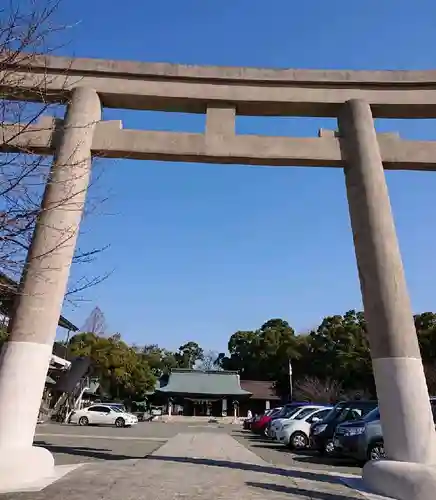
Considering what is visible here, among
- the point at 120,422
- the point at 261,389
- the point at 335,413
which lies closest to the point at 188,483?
the point at 335,413

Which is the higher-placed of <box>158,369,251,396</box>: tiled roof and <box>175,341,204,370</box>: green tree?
<box>175,341,204,370</box>: green tree

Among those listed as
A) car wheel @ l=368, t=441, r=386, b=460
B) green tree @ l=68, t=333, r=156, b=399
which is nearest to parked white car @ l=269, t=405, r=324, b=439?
car wheel @ l=368, t=441, r=386, b=460

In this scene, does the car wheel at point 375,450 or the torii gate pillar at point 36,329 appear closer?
the torii gate pillar at point 36,329

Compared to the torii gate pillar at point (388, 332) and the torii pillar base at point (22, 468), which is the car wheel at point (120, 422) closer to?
the torii pillar base at point (22, 468)

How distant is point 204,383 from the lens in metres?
54.3

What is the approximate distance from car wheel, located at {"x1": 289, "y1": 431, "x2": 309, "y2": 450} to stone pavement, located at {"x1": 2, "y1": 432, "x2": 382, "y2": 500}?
762 centimetres

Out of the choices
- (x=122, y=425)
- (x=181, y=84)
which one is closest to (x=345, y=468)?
(x=181, y=84)

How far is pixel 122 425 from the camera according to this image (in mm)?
31281

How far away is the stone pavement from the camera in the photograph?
6199 millimetres

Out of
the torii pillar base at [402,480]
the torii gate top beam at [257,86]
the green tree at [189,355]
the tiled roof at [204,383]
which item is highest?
the green tree at [189,355]

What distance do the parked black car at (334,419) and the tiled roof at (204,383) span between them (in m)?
39.3

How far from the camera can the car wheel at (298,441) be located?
16.3 m

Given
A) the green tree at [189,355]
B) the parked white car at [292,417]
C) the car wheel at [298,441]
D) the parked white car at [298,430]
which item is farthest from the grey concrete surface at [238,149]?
the green tree at [189,355]

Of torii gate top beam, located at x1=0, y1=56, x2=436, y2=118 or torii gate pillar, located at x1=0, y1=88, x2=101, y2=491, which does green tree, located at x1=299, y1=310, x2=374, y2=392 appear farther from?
torii gate pillar, located at x1=0, y1=88, x2=101, y2=491
